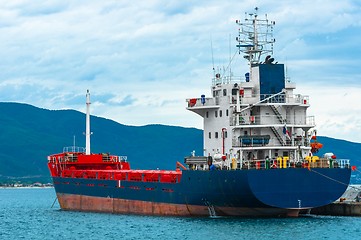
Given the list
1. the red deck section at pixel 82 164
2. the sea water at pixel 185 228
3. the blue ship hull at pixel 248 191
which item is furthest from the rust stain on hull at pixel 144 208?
the red deck section at pixel 82 164

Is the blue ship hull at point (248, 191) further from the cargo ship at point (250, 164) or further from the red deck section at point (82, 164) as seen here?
the red deck section at point (82, 164)

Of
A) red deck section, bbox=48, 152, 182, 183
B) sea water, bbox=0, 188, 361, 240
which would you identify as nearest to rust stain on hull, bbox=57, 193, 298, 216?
sea water, bbox=0, 188, 361, 240

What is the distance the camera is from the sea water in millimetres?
45812

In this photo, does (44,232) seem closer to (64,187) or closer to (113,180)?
(113,180)

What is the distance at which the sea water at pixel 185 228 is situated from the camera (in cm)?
4581

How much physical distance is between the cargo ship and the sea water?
1.15m

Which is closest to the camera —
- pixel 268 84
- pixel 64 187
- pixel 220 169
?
pixel 220 169

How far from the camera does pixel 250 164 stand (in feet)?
169

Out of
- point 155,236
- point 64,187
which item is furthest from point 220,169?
point 64,187

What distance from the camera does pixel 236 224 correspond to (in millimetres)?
49250

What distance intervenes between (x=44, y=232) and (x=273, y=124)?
49.9ft

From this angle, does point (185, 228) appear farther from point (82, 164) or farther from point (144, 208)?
point (82, 164)

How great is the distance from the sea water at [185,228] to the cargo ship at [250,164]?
1.15 m

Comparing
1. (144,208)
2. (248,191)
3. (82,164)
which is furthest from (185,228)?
(82,164)
